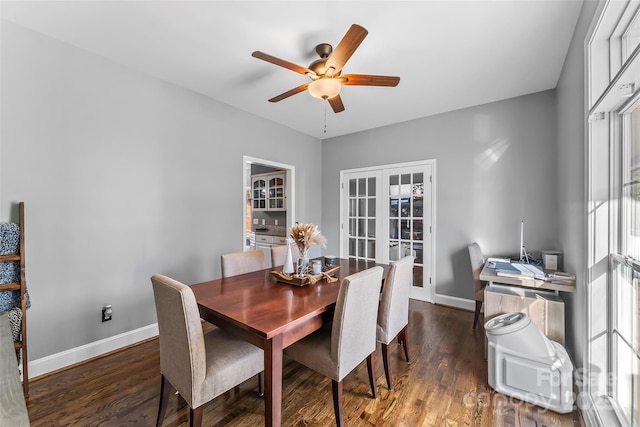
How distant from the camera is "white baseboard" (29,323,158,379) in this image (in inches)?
79.7

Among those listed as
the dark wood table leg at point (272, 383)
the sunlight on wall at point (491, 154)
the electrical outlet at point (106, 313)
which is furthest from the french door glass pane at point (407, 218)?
the electrical outlet at point (106, 313)

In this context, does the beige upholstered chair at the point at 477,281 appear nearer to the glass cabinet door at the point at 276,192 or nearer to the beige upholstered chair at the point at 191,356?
the beige upholstered chair at the point at 191,356

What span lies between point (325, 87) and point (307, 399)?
2206 mm

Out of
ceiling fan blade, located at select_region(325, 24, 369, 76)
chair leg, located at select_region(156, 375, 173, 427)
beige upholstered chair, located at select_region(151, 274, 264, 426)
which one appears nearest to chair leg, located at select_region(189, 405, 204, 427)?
beige upholstered chair, located at select_region(151, 274, 264, 426)

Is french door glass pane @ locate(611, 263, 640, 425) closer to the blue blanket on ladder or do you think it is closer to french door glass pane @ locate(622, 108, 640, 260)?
french door glass pane @ locate(622, 108, 640, 260)

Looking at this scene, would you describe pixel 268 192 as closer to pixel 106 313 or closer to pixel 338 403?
pixel 106 313

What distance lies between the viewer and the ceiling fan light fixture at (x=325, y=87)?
193 cm

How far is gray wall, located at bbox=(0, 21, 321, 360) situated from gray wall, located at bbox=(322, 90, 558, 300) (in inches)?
113

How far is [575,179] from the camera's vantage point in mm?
1950

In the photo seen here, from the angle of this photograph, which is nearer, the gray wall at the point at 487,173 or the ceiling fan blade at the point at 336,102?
the ceiling fan blade at the point at 336,102

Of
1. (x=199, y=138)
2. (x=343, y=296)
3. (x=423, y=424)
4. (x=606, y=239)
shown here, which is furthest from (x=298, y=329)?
(x=199, y=138)

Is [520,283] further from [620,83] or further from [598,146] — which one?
[620,83]

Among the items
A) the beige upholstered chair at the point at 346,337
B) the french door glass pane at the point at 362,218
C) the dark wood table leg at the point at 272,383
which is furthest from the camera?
the french door glass pane at the point at 362,218

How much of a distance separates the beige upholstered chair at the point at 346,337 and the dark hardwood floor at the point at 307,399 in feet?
1.16
